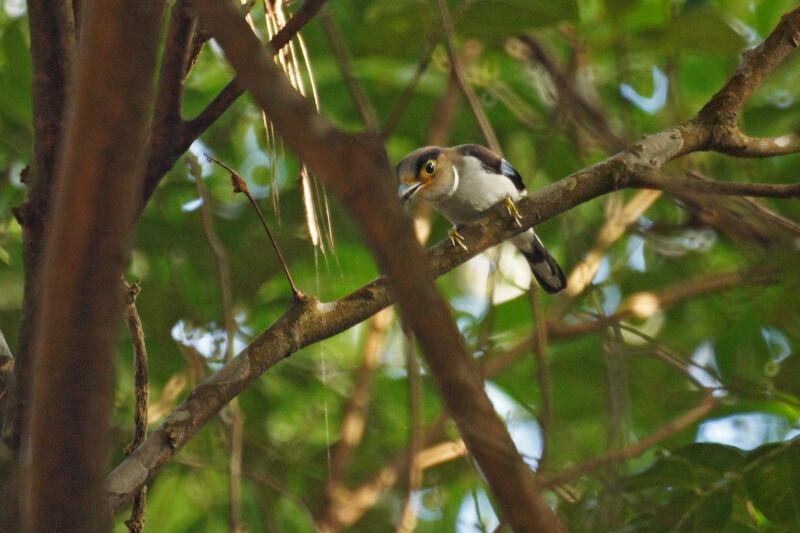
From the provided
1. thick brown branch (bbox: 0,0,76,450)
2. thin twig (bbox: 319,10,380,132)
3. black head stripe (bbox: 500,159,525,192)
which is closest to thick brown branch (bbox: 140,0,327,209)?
thin twig (bbox: 319,10,380,132)

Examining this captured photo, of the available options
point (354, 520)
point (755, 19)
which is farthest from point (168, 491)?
point (755, 19)

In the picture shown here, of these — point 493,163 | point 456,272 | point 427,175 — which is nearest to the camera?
point 427,175

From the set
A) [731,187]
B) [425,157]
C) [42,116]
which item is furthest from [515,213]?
[425,157]

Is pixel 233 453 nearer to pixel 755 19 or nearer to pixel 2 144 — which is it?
pixel 2 144

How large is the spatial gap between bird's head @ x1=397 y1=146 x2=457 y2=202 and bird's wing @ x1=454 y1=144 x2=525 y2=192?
16cm

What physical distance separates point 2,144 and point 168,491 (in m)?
1.58

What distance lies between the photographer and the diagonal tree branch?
769mm

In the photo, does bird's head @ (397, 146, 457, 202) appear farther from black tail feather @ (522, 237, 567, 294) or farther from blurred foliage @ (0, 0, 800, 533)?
black tail feather @ (522, 237, 567, 294)

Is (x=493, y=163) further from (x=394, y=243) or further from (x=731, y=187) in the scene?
(x=394, y=243)

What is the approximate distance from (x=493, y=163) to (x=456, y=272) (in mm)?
1044

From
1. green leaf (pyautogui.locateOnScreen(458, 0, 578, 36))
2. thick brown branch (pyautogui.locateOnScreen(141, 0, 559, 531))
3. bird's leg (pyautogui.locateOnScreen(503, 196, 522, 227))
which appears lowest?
thick brown branch (pyautogui.locateOnScreen(141, 0, 559, 531))

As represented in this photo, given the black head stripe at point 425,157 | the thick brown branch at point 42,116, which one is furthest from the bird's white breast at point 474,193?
the thick brown branch at point 42,116

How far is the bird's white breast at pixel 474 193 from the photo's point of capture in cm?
312

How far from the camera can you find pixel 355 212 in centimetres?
76
